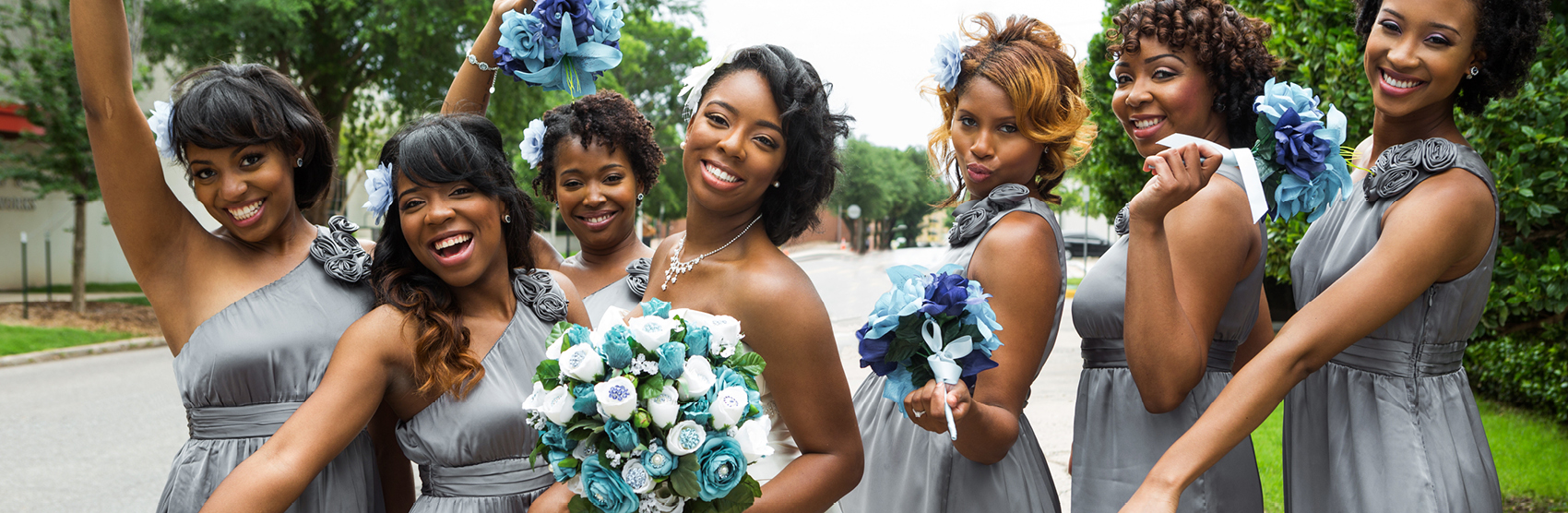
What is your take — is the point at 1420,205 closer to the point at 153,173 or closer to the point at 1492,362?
the point at 153,173

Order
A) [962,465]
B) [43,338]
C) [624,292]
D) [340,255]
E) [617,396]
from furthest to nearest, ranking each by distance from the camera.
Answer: [43,338] → [624,292] → [340,255] → [962,465] → [617,396]

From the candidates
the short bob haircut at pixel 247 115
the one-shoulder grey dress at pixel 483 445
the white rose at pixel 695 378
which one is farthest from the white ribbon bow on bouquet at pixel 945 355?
the short bob haircut at pixel 247 115

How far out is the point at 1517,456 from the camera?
6.79 m

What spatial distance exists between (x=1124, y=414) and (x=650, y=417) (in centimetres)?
142

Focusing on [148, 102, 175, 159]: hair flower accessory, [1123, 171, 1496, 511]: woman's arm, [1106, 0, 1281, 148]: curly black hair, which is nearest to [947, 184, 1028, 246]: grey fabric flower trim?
[1106, 0, 1281, 148]: curly black hair

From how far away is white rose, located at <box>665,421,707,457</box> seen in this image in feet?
6.03

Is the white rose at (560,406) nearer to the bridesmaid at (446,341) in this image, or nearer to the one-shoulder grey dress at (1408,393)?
the bridesmaid at (446,341)

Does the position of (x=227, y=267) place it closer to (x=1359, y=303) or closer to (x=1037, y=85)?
(x=1037, y=85)

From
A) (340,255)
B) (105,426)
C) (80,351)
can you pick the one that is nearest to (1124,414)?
(340,255)

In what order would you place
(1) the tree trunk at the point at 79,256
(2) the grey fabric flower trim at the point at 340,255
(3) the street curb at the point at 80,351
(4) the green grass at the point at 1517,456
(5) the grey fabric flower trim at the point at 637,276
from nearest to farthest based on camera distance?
1. (2) the grey fabric flower trim at the point at 340,255
2. (5) the grey fabric flower trim at the point at 637,276
3. (4) the green grass at the point at 1517,456
4. (3) the street curb at the point at 80,351
5. (1) the tree trunk at the point at 79,256

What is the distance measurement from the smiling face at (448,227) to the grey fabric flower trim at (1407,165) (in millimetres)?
2294

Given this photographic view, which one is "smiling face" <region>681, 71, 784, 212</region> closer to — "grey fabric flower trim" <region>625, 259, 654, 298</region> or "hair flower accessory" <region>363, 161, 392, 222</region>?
"hair flower accessory" <region>363, 161, 392, 222</region>

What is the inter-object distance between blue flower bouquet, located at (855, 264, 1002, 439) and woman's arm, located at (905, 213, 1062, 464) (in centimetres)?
25

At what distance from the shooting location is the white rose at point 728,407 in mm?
1863
